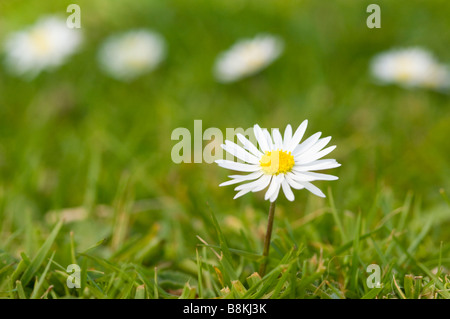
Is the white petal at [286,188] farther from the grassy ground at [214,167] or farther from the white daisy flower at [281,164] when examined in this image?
the grassy ground at [214,167]

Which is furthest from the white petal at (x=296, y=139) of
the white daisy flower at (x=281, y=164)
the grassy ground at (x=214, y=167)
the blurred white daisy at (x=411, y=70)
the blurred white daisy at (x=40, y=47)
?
the blurred white daisy at (x=40, y=47)

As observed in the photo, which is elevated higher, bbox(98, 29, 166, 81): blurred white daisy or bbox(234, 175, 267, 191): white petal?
bbox(98, 29, 166, 81): blurred white daisy

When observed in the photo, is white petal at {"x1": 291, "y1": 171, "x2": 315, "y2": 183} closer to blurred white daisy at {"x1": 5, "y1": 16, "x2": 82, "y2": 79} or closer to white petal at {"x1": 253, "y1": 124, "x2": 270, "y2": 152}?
white petal at {"x1": 253, "y1": 124, "x2": 270, "y2": 152}

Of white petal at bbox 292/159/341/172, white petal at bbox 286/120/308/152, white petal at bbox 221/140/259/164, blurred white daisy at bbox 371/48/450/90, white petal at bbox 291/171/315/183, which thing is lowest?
white petal at bbox 291/171/315/183

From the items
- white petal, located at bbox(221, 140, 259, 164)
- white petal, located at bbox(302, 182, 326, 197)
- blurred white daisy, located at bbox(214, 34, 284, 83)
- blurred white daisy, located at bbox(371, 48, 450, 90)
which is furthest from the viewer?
blurred white daisy, located at bbox(214, 34, 284, 83)

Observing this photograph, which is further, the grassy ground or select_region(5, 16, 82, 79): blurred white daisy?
select_region(5, 16, 82, 79): blurred white daisy

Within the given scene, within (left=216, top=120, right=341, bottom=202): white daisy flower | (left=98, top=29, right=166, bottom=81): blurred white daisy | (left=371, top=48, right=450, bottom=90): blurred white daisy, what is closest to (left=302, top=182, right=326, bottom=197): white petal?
(left=216, top=120, right=341, bottom=202): white daisy flower
